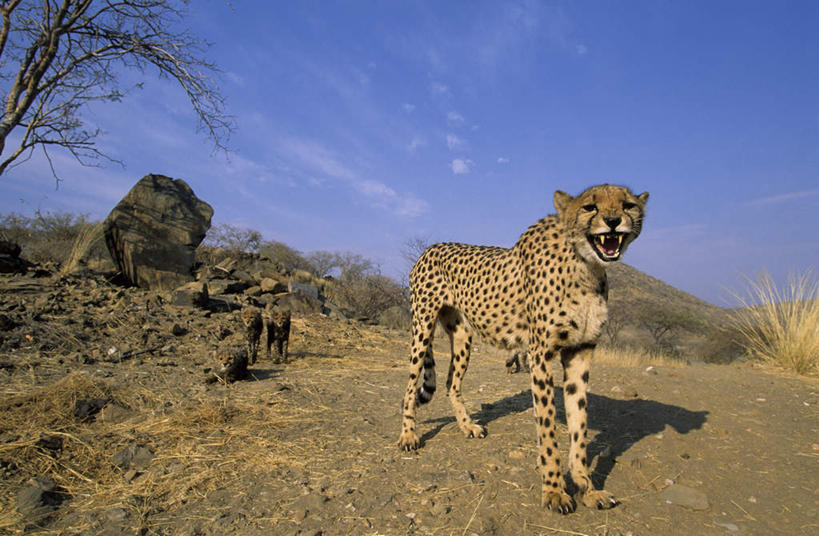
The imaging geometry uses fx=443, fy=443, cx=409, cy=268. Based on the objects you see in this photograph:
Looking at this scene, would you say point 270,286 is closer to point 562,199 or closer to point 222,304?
point 222,304

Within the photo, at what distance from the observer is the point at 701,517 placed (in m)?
2.53

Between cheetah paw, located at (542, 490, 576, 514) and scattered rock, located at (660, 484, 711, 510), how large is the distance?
63cm

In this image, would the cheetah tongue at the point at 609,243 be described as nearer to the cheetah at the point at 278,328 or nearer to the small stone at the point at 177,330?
the cheetah at the point at 278,328

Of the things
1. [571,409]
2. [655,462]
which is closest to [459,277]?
[571,409]

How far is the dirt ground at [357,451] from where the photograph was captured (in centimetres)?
253

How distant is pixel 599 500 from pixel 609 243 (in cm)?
151

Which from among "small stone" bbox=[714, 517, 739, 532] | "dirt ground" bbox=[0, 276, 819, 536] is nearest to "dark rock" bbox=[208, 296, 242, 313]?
"dirt ground" bbox=[0, 276, 819, 536]

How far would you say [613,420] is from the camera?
4.16m

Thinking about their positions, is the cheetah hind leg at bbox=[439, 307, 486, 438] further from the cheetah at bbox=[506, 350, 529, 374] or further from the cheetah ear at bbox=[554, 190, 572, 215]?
the cheetah at bbox=[506, 350, 529, 374]

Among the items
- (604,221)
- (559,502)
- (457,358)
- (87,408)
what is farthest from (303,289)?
(604,221)

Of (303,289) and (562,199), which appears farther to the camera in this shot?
(303,289)

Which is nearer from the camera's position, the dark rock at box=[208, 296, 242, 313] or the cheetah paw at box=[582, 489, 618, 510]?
the cheetah paw at box=[582, 489, 618, 510]

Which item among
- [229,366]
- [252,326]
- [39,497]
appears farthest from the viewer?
[252,326]

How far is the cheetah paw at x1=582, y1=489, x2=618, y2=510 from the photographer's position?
260 centimetres
